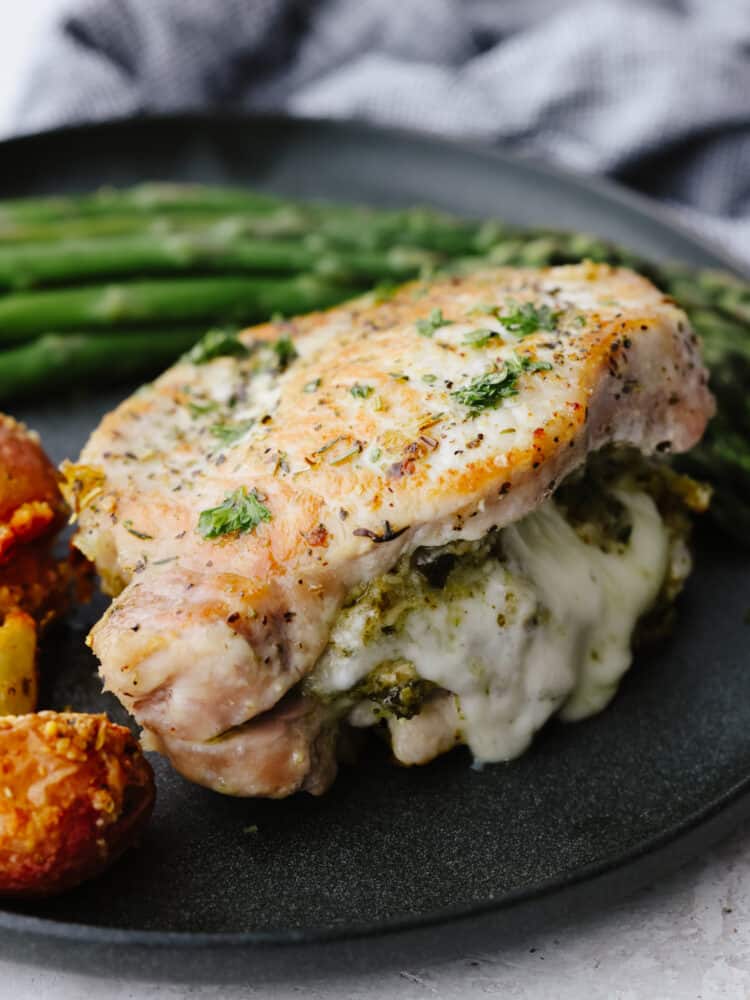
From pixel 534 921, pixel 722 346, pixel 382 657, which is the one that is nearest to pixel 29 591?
pixel 382 657

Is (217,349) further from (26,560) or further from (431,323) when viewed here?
(26,560)

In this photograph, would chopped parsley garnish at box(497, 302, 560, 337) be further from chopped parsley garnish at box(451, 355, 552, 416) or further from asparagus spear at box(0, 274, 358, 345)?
asparagus spear at box(0, 274, 358, 345)

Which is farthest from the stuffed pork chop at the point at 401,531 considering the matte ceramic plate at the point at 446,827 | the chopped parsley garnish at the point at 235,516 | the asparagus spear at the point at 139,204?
the asparagus spear at the point at 139,204

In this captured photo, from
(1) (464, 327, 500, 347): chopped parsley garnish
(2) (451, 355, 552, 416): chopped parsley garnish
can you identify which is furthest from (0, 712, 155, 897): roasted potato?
(1) (464, 327, 500, 347): chopped parsley garnish

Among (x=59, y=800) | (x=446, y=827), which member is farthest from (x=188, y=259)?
(x=59, y=800)

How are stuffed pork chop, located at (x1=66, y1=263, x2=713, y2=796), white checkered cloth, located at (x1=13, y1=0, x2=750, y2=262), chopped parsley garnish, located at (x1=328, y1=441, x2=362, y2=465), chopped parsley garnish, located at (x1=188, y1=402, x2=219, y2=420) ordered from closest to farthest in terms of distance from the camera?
stuffed pork chop, located at (x1=66, y1=263, x2=713, y2=796), chopped parsley garnish, located at (x1=328, y1=441, x2=362, y2=465), chopped parsley garnish, located at (x1=188, y1=402, x2=219, y2=420), white checkered cloth, located at (x1=13, y1=0, x2=750, y2=262)

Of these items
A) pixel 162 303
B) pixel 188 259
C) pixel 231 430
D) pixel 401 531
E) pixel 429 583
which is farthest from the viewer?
pixel 188 259

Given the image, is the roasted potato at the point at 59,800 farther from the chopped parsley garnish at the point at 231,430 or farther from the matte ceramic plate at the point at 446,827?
the chopped parsley garnish at the point at 231,430
